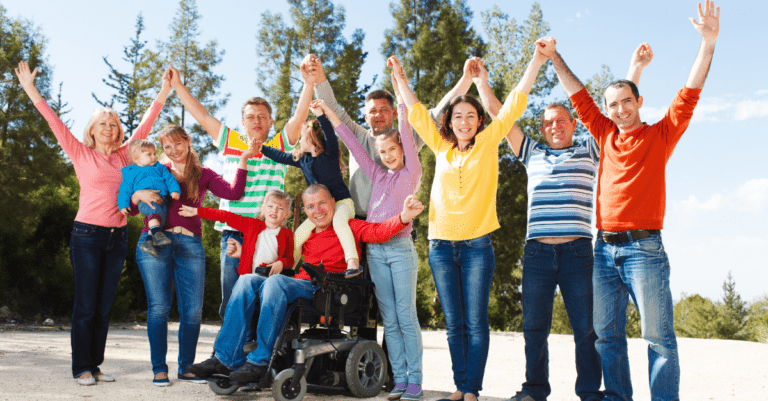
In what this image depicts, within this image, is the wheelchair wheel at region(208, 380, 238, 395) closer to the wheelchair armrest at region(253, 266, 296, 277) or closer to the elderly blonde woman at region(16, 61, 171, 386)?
the wheelchair armrest at region(253, 266, 296, 277)

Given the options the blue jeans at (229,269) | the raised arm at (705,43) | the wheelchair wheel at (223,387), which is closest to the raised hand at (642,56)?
the raised arm at (705,43)

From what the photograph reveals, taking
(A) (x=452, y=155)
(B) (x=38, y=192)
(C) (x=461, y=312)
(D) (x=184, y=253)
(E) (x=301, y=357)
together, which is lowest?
(E) (x=301, y=357)

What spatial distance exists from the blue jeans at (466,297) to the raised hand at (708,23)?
1632 millimetres

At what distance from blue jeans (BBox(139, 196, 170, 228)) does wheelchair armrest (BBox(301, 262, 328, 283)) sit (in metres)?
1.19

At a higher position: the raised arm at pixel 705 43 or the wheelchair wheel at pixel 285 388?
the raised arm at pixel 705 43

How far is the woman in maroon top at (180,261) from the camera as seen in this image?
4.28 m

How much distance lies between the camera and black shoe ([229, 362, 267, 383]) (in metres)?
3.44

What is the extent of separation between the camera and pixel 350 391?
3.99 metres

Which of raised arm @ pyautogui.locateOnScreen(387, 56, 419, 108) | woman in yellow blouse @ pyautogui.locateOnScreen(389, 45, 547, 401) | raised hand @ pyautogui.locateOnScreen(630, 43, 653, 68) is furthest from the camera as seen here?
raised arm @ pyautogui.locateOnScreen(387, 56, 419, 108)

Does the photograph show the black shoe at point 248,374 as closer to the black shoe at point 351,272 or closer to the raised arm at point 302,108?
the black shoe at point 351,272

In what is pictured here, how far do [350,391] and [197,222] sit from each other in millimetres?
1682

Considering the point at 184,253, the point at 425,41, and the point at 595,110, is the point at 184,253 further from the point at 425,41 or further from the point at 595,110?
the point at 425,41

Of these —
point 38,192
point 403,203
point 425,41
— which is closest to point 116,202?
point 403,203

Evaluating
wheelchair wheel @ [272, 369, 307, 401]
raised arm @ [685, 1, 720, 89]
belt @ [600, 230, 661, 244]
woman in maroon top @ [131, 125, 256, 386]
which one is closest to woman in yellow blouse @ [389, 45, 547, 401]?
belt @ [600, 230, 661, 244]
